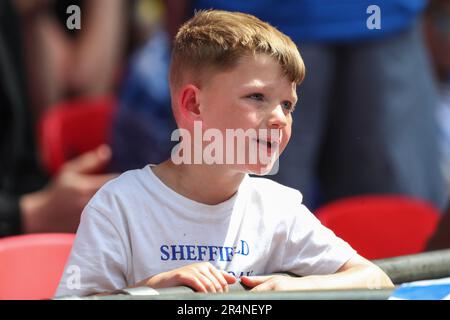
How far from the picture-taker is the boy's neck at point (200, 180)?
1043 mm

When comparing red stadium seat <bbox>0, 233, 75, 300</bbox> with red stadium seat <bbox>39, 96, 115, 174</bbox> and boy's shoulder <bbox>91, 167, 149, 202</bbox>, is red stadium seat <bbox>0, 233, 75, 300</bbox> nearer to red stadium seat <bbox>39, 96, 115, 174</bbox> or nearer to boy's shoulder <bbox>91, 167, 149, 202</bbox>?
boy's shoulder <bbox>91, 167, 149, 202</bbox>

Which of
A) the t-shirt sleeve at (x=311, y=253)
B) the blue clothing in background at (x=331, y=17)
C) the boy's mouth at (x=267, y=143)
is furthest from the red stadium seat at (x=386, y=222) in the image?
the boy's mouth at (x=267, y=143)

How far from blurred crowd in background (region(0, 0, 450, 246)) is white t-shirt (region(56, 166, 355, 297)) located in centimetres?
8

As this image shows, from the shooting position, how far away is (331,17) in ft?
6.09

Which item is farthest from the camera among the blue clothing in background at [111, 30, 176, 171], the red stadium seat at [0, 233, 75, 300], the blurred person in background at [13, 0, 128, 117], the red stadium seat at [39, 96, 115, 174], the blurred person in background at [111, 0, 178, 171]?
the blurred person in background at [13, 0, 128, 117]

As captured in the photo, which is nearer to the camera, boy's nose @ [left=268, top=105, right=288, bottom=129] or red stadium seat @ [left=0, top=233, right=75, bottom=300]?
boy's nose @ [left=268, top=105, right=288, bottom=129]

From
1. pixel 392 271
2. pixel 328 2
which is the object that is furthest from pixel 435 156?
pixel 392 271

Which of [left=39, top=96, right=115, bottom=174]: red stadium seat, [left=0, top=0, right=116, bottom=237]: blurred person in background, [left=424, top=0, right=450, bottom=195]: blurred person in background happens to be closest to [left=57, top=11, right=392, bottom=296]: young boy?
[left=0, top=0, right=116, bottom=237]: blurred person in background

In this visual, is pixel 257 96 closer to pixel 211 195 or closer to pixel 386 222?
pixel 211 195

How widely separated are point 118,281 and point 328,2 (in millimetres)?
943

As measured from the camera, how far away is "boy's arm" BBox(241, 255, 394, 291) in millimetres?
1019

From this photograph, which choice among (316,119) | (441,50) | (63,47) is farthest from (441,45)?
(316,119)

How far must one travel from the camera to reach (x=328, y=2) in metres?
1.83
